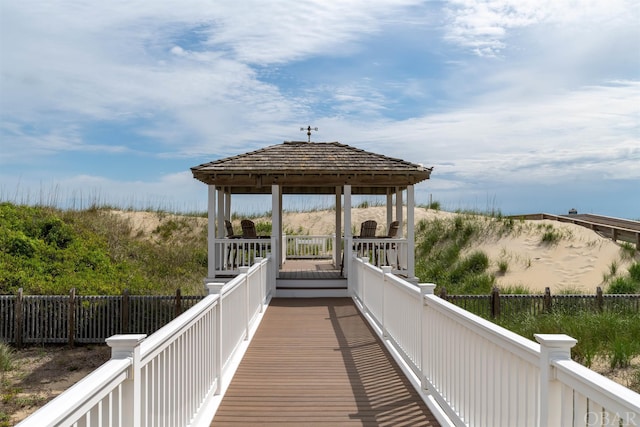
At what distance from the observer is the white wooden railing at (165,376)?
2350 mm

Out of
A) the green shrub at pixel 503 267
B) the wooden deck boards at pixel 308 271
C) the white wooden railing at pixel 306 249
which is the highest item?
the white wooden railing at pixel 306 249

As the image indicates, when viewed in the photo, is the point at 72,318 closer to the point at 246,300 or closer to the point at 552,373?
the point at 246,300

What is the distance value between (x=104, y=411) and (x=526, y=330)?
376 inches

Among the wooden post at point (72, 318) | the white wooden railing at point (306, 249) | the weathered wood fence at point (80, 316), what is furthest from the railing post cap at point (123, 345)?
the white wooden railing at point (306, 249)

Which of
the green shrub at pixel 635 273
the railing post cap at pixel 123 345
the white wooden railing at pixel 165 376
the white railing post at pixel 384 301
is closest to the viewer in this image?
the white wooden railing at pixel 165 376

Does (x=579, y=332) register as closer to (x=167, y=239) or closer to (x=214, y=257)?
(x=214, y=257)

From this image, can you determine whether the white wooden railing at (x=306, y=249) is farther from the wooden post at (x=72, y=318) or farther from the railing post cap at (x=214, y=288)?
the railing post cap at (x=214, y=288)

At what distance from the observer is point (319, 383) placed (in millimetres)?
6160

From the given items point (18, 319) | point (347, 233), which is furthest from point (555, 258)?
point (18, 319)

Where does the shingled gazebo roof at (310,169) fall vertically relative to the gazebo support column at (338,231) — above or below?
above

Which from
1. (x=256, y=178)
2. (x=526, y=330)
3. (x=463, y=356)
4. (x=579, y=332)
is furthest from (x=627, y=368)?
(x=256, y=178)

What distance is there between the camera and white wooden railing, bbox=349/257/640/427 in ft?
8.21

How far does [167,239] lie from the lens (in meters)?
31.4

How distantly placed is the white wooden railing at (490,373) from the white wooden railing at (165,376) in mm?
2163
